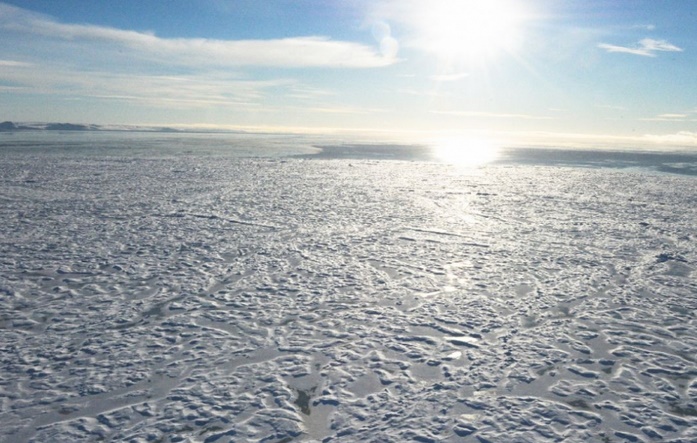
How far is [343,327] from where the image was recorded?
547 cm

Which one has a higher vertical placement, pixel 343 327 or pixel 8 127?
pixel 8 127

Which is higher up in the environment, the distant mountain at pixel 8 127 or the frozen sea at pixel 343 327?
the distant mountain at pixel 8 127

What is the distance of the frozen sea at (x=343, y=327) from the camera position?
12.5ft

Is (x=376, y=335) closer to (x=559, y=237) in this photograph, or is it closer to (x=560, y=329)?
(x=560, y=329)

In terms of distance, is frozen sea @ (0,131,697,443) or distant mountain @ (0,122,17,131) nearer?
frozen sea @ (0,131,697,443)

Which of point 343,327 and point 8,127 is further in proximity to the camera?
point 8,127

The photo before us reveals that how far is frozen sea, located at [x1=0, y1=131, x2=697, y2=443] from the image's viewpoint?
3.82 meters

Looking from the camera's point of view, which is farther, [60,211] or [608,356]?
[60,211]

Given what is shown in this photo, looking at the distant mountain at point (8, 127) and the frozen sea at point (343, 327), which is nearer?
the frozen sea at point (343, 327)

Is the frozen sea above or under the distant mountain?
under

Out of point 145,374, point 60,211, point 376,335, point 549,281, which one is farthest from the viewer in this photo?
point 60,211

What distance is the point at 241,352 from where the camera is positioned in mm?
4844

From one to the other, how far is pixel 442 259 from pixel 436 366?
3.64 metres

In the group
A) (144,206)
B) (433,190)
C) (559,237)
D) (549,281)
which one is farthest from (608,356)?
(433,190)
